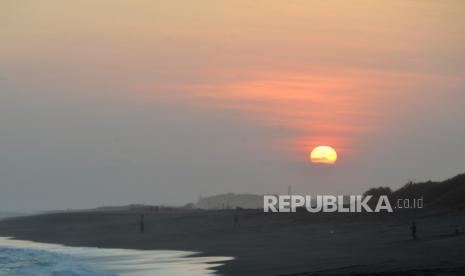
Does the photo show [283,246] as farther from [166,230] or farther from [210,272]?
[166,230]

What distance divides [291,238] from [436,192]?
12.2 metres

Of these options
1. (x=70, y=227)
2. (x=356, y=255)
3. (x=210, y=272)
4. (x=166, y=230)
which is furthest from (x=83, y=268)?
(x=70, y=227)

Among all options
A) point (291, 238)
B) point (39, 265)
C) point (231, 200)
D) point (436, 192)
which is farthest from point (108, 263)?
point (231, 200)

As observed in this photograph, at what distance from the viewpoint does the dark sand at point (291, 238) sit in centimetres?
2471

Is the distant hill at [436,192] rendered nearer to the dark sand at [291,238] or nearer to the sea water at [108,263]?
the dark sand at [291,238]

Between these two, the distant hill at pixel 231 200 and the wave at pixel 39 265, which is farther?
the distant hill at pixel 231 200

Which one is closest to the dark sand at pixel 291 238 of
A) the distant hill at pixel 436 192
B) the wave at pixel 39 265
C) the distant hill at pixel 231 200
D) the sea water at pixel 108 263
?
the sea water at pixel 108 263

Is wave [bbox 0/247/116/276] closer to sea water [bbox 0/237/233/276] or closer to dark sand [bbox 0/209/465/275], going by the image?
sea water [bbox 0/237/233/276]

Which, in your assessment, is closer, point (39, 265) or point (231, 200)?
point (39, 265)

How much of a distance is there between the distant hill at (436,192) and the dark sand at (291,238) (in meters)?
2.65

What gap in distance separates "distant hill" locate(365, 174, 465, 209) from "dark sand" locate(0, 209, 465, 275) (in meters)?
2.65

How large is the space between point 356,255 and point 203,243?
624 inches

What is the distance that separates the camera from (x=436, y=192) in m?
48.9

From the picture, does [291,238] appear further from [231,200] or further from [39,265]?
[231,200]
